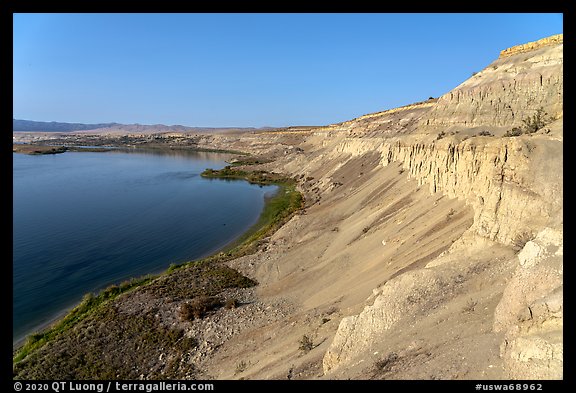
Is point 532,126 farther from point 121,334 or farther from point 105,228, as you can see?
point 105,228

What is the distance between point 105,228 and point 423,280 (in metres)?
33.8

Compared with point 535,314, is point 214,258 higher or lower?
lower

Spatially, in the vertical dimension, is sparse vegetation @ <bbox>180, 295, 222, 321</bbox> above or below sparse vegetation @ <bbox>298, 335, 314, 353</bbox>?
below

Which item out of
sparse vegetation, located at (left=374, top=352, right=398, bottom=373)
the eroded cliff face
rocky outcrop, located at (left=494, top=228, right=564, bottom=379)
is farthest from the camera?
sparse vegetation, located at (left=374, top=352, right=398, bottom=373)

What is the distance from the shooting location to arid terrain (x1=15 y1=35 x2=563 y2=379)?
25.9 feet

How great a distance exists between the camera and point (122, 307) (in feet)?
58.2

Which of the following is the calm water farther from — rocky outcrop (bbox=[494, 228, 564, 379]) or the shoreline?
rocky outcrop (bbox=[494, 228, 564, 379])

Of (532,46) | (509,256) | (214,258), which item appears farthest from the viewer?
(532,46)

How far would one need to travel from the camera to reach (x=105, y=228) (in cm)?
3553

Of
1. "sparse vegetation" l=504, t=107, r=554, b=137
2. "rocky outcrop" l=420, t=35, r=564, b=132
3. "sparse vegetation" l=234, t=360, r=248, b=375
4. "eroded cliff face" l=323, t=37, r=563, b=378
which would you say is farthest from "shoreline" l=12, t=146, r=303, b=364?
"rocky outcrop" l=420, t=35, r=564, b=132

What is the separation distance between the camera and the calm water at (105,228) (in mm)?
22531

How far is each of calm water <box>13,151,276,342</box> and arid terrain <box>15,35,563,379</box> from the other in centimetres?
614

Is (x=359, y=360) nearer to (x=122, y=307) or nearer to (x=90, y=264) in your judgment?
(x=122, y=307)

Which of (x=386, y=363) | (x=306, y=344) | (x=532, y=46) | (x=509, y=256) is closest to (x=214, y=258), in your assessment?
(x=306, y=344)
